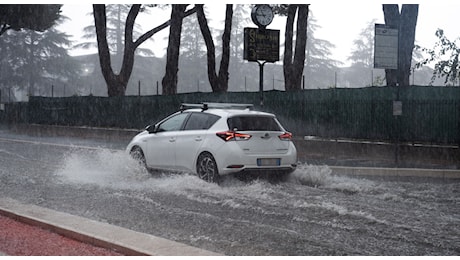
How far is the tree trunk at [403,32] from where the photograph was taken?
2095 cm

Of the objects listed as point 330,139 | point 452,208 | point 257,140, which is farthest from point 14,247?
point 330,139

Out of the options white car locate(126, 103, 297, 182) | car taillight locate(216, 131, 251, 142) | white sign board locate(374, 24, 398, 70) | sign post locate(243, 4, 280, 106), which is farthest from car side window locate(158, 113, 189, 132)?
sign post locate(243, 4, 280, 106)

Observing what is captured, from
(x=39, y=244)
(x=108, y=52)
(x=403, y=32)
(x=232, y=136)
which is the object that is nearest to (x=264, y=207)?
(x=232, y=136)

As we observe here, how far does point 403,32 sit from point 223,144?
1191 cm

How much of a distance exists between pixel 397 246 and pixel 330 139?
13.0 meters

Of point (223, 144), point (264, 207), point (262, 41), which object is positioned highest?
point (262, 41)

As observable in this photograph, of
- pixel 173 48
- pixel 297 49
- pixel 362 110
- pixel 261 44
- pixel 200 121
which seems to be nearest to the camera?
pixel 200 121

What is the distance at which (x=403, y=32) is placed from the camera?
2098cm

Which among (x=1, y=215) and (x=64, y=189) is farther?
(x=64, y=189)

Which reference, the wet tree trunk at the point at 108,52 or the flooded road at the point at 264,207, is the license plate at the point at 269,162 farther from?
the wet tree trunk at the point at 108,52

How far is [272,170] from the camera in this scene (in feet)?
38.0

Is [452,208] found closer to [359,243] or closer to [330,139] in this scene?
[359,243]

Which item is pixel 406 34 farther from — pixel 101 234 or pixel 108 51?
pixel 108 51

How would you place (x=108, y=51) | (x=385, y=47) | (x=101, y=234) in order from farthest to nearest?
1. (x=108, y=51)
2. (x=385, y=47)
3. (x=101, y=234)
